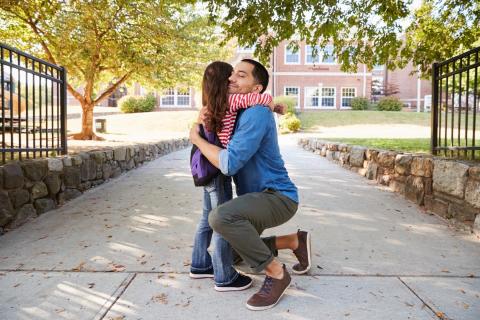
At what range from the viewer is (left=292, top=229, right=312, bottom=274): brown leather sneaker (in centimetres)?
306

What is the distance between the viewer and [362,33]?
6.97m

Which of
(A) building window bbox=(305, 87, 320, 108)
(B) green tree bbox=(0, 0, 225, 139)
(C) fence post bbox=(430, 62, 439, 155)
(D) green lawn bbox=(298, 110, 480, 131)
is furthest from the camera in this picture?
(A) building window bbox=(305, 87, 320, 108)

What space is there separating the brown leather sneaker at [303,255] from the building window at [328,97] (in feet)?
109

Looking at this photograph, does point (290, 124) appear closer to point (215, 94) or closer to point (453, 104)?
point (453, 104)

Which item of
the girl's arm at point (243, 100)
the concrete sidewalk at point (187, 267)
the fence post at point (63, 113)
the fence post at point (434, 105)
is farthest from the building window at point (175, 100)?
the girl's arm at point (243, 100)

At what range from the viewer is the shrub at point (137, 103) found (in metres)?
30.8

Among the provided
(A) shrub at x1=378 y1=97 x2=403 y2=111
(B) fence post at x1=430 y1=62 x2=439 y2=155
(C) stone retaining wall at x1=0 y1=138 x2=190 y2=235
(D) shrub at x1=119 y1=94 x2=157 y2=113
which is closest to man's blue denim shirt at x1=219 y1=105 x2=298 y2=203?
(C) stone retaining wall at x1=0 y1=138 x2=190 y2=235

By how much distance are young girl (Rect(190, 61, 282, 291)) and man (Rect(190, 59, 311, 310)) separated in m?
0.06

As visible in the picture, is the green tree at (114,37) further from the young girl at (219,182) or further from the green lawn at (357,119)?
the green lawn at (357,119)

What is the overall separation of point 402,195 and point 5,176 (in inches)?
199

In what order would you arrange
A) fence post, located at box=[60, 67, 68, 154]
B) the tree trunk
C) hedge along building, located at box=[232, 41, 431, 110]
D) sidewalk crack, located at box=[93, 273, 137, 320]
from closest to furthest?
sidewalk crack, located at box=[93, 273, 137, 320] → fence post, located at box=[60, 67, 68, 154] → the tree trunk → hedge along building, located at box=[232, 41, 431, 110]

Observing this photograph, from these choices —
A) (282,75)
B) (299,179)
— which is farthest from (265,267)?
(282,75)

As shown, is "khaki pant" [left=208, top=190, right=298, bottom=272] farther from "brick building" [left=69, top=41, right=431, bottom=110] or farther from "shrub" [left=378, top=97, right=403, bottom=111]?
"brick building" [left=69, top=41, right=431, bottom=110]

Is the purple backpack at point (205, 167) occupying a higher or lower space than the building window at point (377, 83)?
lower
